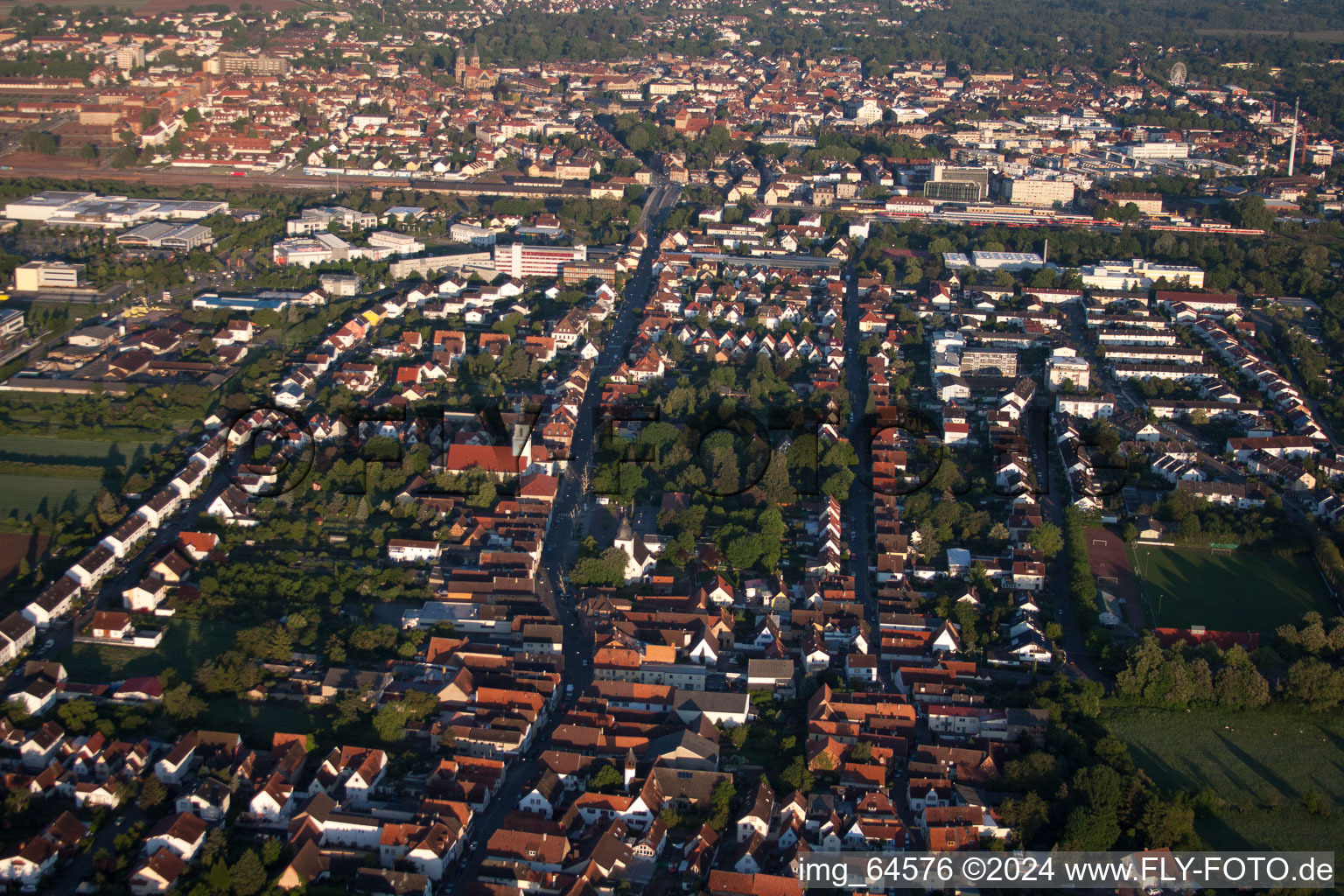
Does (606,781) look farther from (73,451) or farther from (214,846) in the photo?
(73,451)

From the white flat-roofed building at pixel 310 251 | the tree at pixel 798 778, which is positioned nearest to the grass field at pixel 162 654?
the tree at pixel 798 778

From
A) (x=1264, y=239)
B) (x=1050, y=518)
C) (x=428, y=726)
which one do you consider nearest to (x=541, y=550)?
(x=428, y=726)

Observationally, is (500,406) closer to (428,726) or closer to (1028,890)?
(428,726)

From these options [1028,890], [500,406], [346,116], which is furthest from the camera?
[346,116]

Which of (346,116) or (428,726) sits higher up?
(346,116)

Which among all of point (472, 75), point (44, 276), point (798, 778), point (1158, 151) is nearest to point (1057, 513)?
point (798, 778)

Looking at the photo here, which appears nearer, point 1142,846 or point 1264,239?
point 1142,846

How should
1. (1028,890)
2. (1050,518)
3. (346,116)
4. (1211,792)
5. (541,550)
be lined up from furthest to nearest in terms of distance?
1. (346,116)
2. (1050,518)
3. (541,550)
4. (1211,792)
5. (1028,890)
